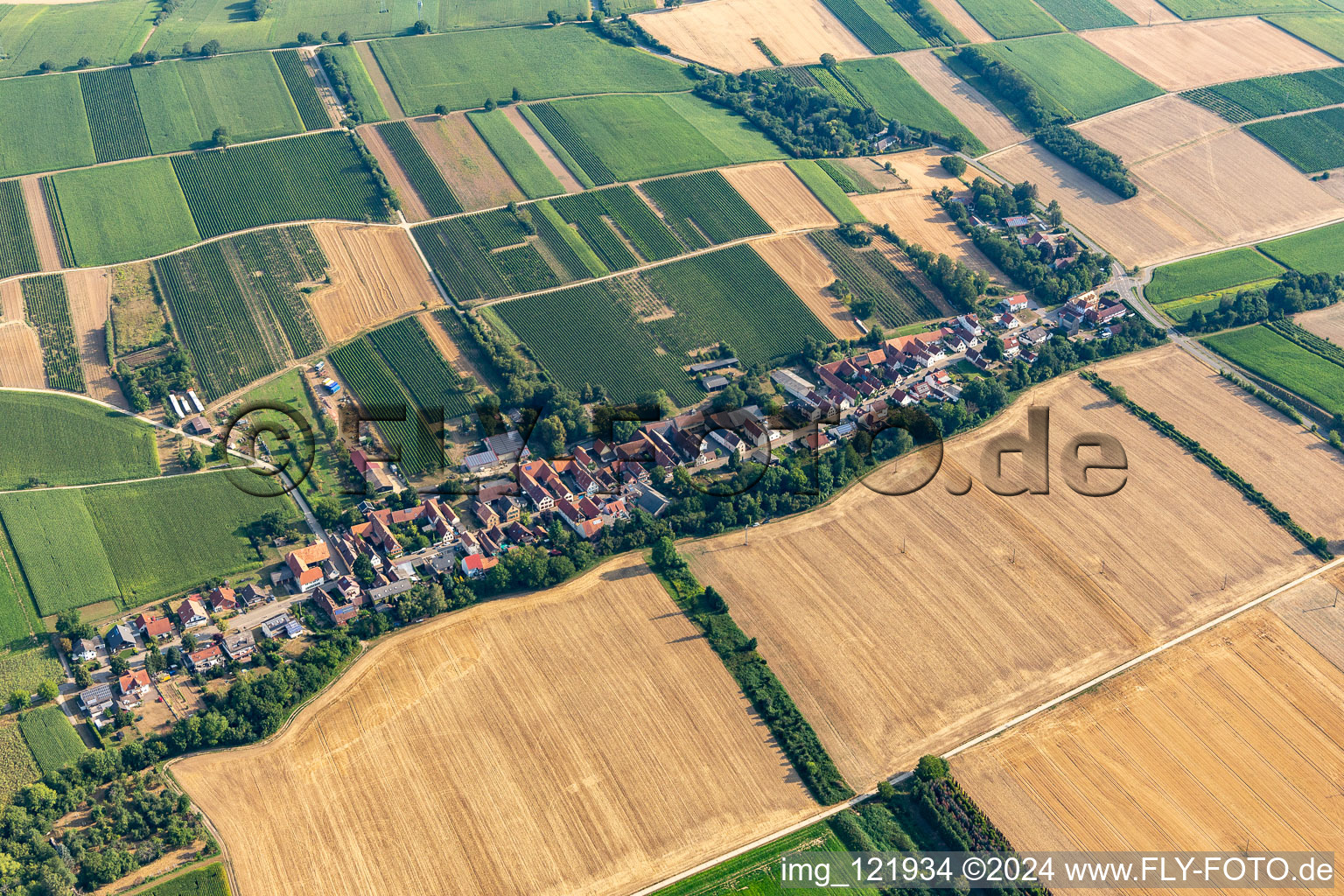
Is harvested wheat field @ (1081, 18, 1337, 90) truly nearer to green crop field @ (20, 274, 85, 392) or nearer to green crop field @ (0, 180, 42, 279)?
green crop field @ (20, 274, 85, 392)

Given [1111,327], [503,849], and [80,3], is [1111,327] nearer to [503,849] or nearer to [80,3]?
[503,849]

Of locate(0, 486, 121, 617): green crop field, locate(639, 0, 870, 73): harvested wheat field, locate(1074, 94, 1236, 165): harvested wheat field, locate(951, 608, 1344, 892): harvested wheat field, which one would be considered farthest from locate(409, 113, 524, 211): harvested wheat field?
locate(951, 608, 1344, 892): harvested wheat field

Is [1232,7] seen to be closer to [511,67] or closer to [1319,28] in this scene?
[1319,28]

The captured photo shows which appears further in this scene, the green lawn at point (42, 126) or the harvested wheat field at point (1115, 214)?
the green lawn at point (42, 126)

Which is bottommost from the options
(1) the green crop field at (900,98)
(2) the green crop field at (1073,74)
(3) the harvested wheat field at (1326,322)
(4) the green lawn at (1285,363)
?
(4) the green lawn at (1285,363)

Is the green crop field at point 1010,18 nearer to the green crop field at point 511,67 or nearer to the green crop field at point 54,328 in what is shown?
the green crop field at point 511,67

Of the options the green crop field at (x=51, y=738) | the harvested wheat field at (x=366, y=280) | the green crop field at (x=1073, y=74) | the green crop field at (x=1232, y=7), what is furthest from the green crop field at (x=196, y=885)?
the green crop field at (x=1232, y=7)

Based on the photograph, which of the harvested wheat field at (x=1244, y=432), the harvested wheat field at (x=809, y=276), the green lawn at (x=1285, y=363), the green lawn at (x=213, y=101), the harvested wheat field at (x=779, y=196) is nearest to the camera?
the harvested wheat field at (x=1244, y=432)

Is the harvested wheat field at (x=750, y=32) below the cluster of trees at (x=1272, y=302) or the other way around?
the other way around
